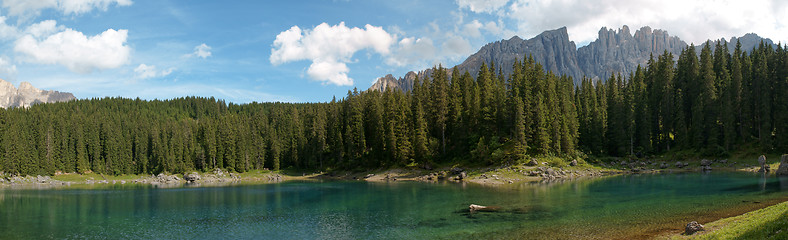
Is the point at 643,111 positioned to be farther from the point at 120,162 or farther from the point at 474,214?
the point at 120,162

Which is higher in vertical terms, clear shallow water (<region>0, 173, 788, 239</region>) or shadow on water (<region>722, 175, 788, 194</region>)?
shadow on water (<region>722, 175, 788, 194</region>)

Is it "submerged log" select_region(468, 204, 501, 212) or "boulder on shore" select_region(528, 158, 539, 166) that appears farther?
"boulder on shore" select_region(528, 158, 539, 166)

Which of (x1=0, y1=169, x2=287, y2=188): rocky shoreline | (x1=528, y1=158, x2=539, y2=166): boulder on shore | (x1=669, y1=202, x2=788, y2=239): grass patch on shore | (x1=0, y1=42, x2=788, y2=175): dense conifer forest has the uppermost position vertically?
(x1=0, y1=42, x2=788, y2=175): dense conifer forest

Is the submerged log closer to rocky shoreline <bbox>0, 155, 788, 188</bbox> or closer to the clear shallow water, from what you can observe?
the clear shallow water

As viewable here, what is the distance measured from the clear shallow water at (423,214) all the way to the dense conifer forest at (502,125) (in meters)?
33.8

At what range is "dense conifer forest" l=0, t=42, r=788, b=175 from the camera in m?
93.6

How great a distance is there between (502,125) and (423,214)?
59665 mm

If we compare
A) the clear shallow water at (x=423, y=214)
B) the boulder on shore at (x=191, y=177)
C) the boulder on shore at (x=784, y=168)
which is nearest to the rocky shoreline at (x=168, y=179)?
the boulder on shore at (x=191, y=177)

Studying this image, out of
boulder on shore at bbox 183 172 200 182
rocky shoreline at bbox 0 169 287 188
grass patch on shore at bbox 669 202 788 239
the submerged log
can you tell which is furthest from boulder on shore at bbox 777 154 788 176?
boulder on shore at bbox 183 172 200 182

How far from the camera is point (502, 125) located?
101 meters

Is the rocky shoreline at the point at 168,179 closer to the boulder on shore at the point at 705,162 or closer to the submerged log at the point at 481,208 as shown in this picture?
the submerged log at the point at 481,208

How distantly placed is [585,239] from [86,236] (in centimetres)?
4225

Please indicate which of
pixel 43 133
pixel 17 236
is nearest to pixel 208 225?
pixel 17 236

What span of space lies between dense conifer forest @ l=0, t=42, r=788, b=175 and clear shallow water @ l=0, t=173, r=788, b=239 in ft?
111
